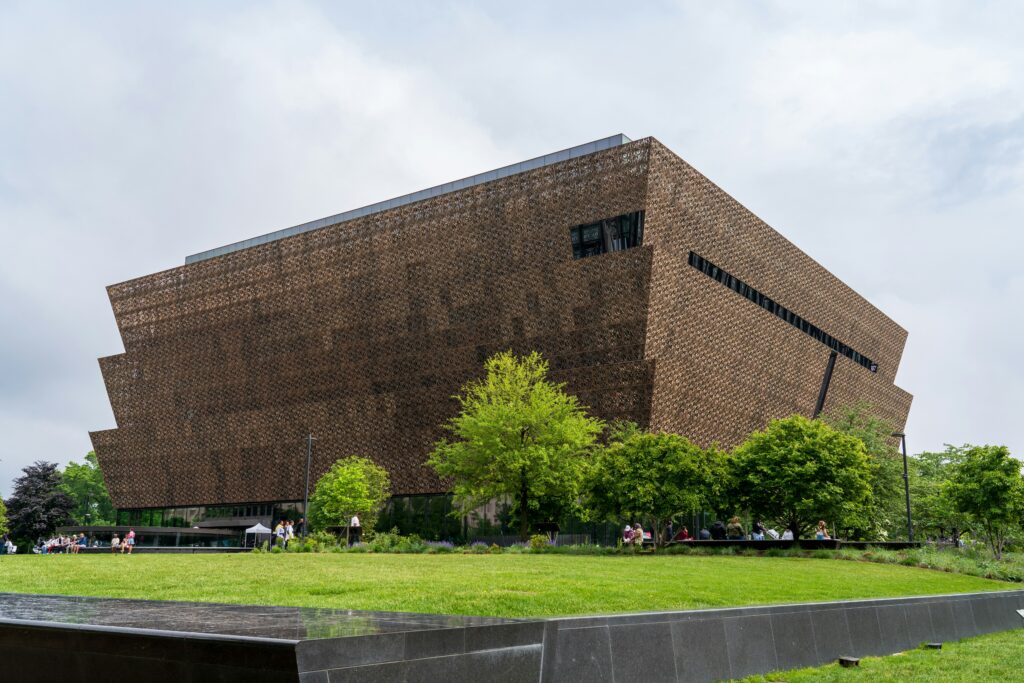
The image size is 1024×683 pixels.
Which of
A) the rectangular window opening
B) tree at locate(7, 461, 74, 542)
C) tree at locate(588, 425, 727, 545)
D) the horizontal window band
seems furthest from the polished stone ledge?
tree at locate(7, 461, 74, 542)

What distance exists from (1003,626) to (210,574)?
18208 millimetres

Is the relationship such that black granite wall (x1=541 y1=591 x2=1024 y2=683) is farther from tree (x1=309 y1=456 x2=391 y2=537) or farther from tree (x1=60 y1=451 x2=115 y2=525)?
tree (x1=60 y1=451 x2=115 y2=525)

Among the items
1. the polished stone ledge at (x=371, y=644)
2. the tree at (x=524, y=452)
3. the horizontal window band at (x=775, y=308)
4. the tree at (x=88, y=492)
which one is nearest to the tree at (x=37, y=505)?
the tree at (x=88, y=492)

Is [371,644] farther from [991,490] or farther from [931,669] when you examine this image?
[991,490]

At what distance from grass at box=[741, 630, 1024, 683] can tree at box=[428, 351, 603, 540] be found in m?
26.3

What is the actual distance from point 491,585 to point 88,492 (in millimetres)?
118647

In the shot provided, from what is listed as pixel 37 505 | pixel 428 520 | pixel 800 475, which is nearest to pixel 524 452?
pixel 800 475

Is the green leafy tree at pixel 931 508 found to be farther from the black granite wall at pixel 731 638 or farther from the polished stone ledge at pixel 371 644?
the polished stone ledge at pixel 371 644

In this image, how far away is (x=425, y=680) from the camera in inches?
278

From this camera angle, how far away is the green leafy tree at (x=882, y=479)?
2133 inches

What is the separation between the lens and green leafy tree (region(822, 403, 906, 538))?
178 ft

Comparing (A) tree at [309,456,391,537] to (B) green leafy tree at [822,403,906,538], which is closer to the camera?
(B) green leafy tree at [822,403,906,538]

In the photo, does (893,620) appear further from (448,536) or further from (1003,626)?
(448,536)

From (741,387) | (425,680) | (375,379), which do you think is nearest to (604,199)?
(741,387)
